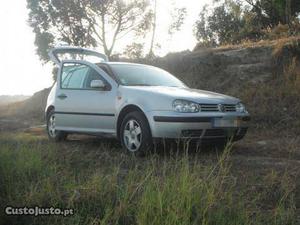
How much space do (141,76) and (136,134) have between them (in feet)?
4.57

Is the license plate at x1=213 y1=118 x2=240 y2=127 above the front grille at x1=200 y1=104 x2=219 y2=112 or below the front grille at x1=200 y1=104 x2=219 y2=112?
below

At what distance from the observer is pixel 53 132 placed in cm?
995

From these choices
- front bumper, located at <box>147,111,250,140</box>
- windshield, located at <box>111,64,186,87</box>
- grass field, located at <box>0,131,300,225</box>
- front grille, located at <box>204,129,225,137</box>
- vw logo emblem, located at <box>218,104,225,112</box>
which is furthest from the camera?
windshield, located at <box>111,64,186,87</box>

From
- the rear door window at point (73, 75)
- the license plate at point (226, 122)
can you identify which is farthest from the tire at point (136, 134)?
the rear door window at point (73, 75)

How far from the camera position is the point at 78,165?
6270 millimetres

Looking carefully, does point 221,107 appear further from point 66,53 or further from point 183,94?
point 66,53

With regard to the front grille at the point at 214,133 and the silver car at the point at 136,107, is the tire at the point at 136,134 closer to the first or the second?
the silver car at the point at 136,107

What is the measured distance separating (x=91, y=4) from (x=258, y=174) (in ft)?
100

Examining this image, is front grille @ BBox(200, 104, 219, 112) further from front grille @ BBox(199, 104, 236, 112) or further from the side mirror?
the side mirror

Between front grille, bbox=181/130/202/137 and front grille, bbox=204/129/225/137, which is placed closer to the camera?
front grille, bbox=181/130/202/137

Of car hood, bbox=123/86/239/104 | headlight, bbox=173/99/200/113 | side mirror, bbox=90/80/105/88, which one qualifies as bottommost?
headlight, bbox=173/99/200/113

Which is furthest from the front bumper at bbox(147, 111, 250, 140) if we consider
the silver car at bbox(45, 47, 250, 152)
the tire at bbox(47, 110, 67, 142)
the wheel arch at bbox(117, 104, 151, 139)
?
the tire at bbox(47, 110, 67, 142)

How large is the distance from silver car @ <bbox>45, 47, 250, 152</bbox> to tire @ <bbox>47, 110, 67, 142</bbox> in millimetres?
20

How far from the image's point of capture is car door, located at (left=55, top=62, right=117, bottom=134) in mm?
8172
